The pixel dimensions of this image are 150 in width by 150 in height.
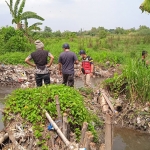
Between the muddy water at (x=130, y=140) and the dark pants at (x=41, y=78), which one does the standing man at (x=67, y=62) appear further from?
the muddy water at (x=130, y=140)

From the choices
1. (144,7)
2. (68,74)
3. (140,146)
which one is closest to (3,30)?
(144,7)

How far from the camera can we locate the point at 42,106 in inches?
186

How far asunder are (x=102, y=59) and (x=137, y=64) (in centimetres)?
933

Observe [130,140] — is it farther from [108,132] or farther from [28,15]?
[28,15]

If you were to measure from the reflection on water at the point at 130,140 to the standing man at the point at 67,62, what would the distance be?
1.87 metres

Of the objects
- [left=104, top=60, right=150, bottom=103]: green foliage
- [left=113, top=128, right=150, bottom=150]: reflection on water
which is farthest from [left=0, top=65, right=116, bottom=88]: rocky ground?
[left=113, top=128, right=150, bottom=150]: reflection on water

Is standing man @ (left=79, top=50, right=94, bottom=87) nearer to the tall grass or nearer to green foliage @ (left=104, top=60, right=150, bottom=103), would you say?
green foliage @ (left=104, top=60, right=150, bottom=103)

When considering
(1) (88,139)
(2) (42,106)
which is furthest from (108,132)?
Answer: (2) (42,106)

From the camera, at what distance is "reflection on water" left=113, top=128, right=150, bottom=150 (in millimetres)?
6115

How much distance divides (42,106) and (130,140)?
2788mm

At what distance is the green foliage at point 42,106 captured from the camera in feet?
15.2

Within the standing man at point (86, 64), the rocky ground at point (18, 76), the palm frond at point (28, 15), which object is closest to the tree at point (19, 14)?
the palm frond at point (28, 15)

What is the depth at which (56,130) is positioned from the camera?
4.24m

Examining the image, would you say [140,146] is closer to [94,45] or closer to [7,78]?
[7,78]
